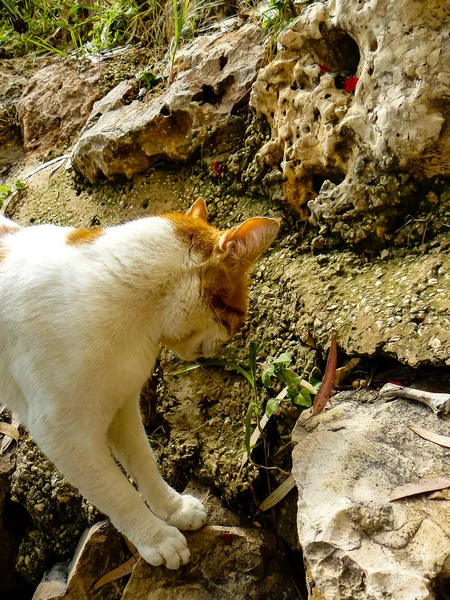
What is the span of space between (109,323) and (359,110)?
4.42 ft

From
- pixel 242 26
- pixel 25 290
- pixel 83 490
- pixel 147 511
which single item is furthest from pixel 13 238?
pixel 242 26

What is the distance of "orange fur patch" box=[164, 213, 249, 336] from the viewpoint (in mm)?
1977

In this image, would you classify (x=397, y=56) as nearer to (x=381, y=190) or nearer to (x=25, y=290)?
(x=381, y=190)

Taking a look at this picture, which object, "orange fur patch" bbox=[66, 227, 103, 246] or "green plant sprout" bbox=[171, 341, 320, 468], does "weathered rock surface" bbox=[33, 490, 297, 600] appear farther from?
"orange fur patch" bbox=[66, 227, 103, 246]

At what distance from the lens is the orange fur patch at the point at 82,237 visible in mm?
2080

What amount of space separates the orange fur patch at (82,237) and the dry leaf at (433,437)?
128cm

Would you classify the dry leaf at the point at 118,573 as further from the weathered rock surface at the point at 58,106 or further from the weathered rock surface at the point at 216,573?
the weathered rock surface at the point at 58,106

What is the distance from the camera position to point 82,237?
212 centimetres

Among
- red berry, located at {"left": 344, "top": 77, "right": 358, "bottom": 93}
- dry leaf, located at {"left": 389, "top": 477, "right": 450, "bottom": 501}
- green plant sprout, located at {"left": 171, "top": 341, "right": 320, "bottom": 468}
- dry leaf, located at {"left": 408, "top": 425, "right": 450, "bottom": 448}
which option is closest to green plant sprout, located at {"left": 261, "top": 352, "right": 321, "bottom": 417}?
green plant sprout, located at {"left": 171, "top": 341, "right": 320, "bottom": 468}

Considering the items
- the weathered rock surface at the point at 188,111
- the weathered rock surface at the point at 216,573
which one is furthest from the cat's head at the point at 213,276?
the weathered rock surface at the point at 188,111

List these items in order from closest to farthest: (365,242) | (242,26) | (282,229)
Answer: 1. (365,242)
2. (282,229)
3. (242,26)

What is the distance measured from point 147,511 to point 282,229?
1455 millimetres

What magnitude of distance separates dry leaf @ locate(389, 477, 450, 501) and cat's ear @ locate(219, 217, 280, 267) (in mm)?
870

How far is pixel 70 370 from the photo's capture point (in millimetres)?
1825
